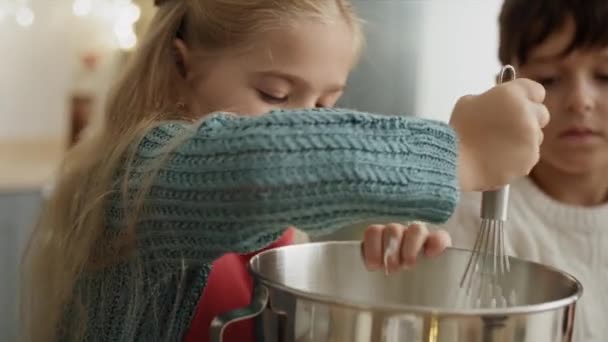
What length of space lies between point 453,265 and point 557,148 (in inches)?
10.3

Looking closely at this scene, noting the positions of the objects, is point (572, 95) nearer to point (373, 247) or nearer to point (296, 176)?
point (373, 247)

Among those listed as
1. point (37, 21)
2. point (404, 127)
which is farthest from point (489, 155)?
point (37, 21)

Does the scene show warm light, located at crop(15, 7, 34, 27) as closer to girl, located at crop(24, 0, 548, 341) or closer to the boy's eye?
girl, located at crop(24, 0, 548, 341)

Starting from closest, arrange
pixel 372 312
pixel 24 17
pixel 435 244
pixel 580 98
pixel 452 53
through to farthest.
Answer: pixel 372 312 → pixel 435 244 → pixel 580 98 → pixel 452 53 → pixel 24 17

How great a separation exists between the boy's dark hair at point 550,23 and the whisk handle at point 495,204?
1.04 feet

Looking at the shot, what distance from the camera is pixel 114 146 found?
1.75 feet

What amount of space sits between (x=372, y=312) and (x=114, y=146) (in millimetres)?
236

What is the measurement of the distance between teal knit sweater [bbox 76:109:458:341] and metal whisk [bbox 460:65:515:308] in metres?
0.05

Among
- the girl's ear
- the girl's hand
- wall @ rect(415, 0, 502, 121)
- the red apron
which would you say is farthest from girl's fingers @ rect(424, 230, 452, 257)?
wall @ rect(415, 0, 502, 121)

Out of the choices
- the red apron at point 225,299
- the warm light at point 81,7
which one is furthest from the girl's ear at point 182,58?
the warm light at point 81,7

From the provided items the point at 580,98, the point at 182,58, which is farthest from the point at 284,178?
the point at 580,98

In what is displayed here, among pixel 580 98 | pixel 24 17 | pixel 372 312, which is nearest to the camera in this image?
pixel 372 312

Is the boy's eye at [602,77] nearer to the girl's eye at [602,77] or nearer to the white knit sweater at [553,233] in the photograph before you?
the girl's eye at [602,77]

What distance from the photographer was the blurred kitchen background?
0.90 meters
